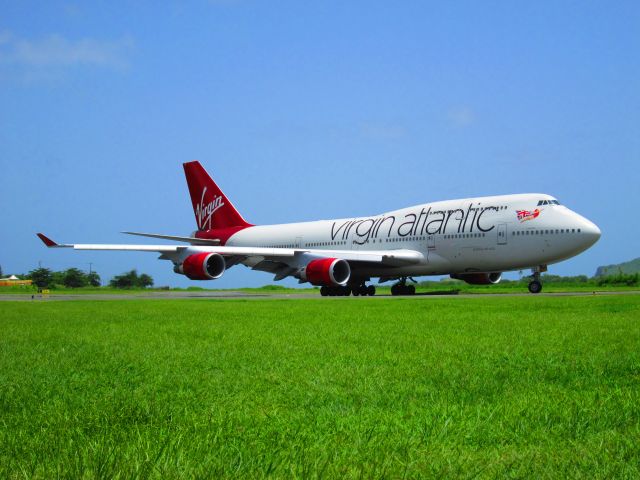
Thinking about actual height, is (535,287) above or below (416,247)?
below

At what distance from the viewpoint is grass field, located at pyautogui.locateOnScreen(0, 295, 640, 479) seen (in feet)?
7.55

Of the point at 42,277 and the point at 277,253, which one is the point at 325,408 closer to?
the point at 277,253

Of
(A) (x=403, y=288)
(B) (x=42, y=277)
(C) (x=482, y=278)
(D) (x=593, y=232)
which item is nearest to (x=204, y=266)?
(A) (x=403, y=288)

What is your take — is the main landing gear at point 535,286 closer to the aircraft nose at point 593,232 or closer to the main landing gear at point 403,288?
the aircraft nose at point 593,232

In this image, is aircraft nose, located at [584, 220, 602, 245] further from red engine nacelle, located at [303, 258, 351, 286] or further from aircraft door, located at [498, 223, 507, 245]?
red engine nacelle, located at [303, 258, 351, 286]

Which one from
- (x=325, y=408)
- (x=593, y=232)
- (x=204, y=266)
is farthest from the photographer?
(x=204, y=266)

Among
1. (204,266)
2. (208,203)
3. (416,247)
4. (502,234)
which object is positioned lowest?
(204,266)

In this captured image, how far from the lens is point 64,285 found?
222 ft

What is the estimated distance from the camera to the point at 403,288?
32.6 m

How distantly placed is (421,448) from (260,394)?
1.35m

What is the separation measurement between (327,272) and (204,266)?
16.5 feet

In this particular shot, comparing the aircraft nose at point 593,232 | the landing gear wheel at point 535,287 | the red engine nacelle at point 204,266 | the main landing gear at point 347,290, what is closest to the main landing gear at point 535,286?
the landing gear wheel at point 535,287

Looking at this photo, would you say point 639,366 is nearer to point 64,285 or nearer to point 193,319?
point 193,319

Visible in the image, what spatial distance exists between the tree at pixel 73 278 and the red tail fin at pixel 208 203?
29420 mm
